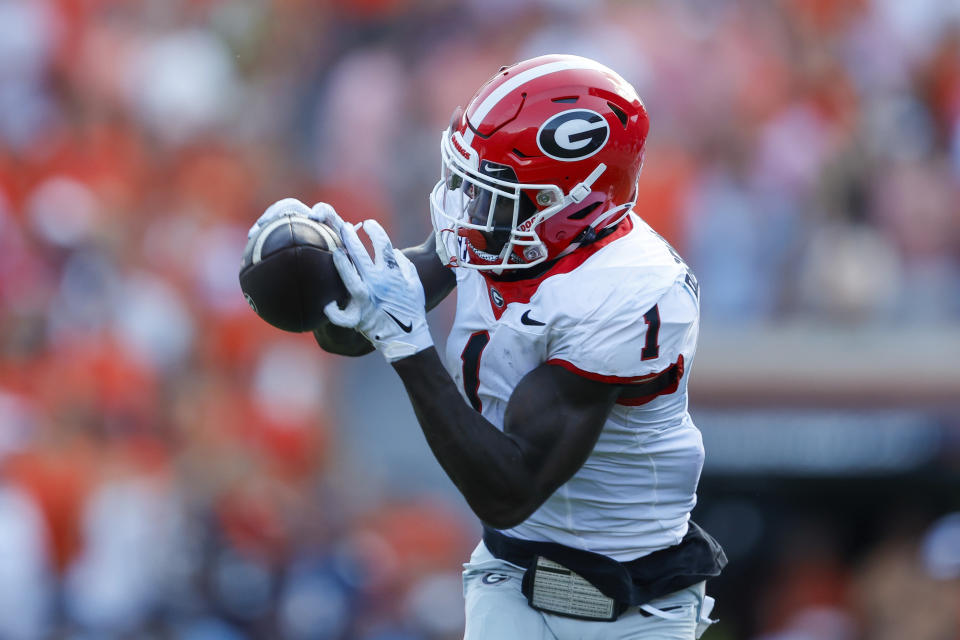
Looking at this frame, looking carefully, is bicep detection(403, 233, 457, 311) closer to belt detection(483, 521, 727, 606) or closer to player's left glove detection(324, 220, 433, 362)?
player's left glove detection(324, 220, 433, 362)

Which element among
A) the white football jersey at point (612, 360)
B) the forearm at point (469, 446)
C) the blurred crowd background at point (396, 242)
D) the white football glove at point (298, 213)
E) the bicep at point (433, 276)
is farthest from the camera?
the blurred crowd background at point (396, 242)

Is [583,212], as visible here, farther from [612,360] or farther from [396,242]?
[396,242]

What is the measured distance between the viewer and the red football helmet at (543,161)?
2.83 metres

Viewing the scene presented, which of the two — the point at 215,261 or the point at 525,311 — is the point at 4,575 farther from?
the point at 525,311

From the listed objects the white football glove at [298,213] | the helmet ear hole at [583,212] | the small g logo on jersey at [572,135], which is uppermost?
the small g logo on jersey at [572,135]

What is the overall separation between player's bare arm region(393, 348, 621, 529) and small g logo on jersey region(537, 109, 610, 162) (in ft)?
1.55

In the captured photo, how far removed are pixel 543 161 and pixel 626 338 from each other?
0.43 m

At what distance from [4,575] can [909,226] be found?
4.60 m

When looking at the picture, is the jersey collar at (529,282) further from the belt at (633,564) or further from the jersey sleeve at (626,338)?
the belt at (633,564)

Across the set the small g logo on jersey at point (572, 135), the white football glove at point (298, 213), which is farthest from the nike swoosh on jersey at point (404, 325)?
the small g logo on jersey at point (572, 135)

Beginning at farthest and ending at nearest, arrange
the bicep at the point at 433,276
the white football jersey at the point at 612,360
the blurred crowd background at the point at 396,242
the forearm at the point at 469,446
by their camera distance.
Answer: the blurred crowd background at the point at 396,242 < the bicep at the point at 433,276 < the white football jersey at the point at 612,360 < the forearm at the point at 469,446

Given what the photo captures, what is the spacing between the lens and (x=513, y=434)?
8.72ft

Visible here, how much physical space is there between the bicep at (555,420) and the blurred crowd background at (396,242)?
3.34 m

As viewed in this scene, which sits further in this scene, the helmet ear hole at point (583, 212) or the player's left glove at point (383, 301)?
the helmet ear hole at point (583, 212)
